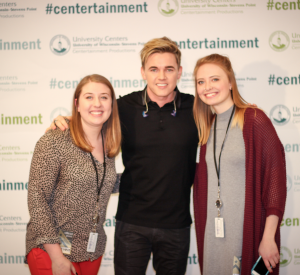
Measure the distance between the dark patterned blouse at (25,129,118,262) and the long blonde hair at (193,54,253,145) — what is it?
89cm

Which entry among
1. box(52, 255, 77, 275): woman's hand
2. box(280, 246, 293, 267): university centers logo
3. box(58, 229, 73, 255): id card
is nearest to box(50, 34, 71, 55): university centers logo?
box(58, 229, 73, 255): id card

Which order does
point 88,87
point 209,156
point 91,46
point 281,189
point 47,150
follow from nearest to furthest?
point 47,150
point 281,189
point 88,87
point 209,156
point 91,46

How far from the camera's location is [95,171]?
5.53 feet

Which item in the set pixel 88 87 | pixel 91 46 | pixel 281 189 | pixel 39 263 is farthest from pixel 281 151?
pixel 91 46

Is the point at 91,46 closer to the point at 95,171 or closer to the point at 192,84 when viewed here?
the point at 192,84

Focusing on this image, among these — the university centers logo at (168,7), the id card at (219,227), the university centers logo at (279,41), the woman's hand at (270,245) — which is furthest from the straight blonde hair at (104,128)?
the university centers logo at (279,41)

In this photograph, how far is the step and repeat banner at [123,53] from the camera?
108 inches

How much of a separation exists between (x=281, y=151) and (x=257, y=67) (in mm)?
1404

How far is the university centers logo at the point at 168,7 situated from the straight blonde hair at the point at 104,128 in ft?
4.70

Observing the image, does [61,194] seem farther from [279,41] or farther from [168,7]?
[279,41]

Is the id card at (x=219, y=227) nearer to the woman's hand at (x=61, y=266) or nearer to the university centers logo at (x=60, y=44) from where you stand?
the woman's hand at (x=61, y=266)

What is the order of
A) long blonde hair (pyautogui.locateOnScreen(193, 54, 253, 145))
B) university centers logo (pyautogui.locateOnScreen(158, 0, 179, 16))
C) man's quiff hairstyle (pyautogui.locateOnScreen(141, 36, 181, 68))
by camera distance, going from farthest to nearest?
university centers logo (pyautogui.locateOnScreen(158, 0, 179, 16)) < man's quiff hairstyle (pyautogui.locateOnScreen(141, 36, 181, 68)) < long blonde hair (pyautogui.locateOnScreen(193, 54, 253, 145))

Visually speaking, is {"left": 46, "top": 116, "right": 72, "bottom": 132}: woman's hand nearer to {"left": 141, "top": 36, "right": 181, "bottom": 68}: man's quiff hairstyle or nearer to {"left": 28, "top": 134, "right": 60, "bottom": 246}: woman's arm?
{"left": 28, "top": 134, "right": 60, "bottom": 246}: woman's arm

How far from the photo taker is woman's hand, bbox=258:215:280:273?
159cm
